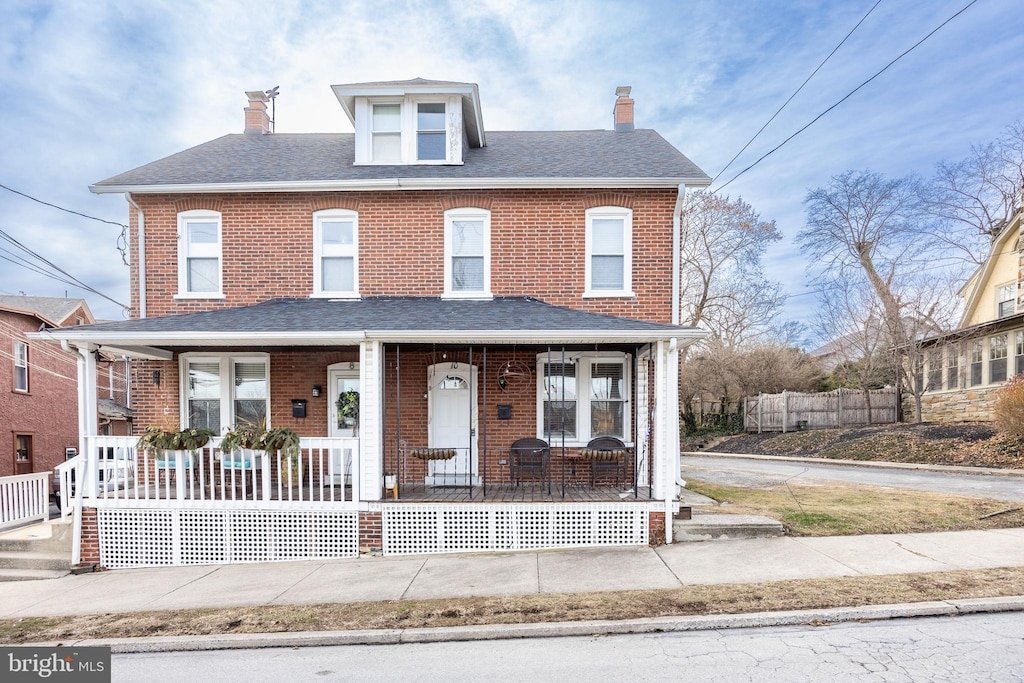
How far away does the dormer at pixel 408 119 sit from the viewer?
434 inches

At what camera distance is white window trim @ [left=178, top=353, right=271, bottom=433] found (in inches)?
412

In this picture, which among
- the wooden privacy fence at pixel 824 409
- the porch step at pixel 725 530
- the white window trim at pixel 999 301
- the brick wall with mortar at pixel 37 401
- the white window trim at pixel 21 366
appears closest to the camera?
the porch step at pixel 725 530

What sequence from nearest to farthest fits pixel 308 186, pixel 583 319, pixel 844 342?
pixel 583 319 < pixel 308 186 < pixel 844 342

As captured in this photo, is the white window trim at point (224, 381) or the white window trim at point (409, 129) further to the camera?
the white window trim at point (409, 129)

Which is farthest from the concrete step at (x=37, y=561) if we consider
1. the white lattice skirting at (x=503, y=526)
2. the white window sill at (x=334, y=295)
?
the white window sill at (x=334, y=295)

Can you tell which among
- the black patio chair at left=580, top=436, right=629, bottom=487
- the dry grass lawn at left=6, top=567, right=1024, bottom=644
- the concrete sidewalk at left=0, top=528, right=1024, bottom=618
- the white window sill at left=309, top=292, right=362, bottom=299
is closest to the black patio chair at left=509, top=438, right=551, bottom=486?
the black patio chair at left=580, top=436, right=629, bottom=487

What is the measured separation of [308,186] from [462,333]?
468 cm

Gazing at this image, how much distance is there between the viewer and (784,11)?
13.8 metres

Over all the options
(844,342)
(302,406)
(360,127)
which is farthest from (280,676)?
(844,342)

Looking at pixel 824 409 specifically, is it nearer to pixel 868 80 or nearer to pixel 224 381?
pixel 868 80

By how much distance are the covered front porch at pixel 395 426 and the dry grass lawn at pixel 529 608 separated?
212cm

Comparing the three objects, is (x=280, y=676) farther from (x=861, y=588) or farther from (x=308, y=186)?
(x=308, y=186)

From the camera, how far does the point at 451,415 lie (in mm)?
10453

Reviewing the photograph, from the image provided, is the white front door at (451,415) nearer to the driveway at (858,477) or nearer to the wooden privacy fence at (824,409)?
the driveway at (858,477)
